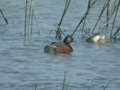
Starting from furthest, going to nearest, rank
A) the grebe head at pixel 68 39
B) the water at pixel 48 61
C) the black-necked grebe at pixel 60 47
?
the grebe head at pixel 68 39 → the black-necked grebe at pixel 60 47 → the water at pixel 48 61

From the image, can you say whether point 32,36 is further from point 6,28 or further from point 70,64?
point 70,64

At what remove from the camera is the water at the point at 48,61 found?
8.47 m

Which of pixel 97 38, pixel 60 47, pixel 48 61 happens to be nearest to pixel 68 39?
pixel 60 47

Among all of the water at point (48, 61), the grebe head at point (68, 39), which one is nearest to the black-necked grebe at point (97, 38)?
the water at point (48, 61)

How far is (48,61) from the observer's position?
10.2m

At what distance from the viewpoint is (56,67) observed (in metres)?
9.68

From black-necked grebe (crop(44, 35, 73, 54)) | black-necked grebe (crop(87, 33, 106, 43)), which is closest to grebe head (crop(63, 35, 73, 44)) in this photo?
black-necked grebe (crop(44, 35, 73, 54))

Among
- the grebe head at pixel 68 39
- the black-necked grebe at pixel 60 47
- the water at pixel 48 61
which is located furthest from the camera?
the grebe head at pixel 68 39

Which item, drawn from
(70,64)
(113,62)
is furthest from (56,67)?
(113,62)

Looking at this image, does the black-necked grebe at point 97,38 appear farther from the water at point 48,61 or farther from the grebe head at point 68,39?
the grebe head at point 68,39

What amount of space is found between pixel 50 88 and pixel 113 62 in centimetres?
245

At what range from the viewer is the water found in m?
8.47

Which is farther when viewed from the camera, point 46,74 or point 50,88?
point 46,74

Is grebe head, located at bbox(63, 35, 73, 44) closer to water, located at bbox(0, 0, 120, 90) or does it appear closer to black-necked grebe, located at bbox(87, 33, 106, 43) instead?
water, located at bbox(0, 0, 120, 90)
